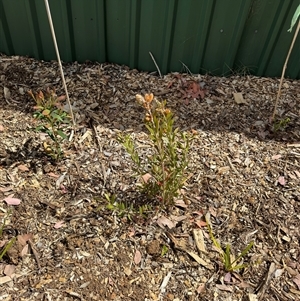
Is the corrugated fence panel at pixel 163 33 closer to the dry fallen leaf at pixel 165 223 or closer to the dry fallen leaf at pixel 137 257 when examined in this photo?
the dry fallen leaf at pixel 165 223

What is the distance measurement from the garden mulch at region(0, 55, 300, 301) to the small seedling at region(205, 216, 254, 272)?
0.03 m

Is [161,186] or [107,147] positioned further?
[107,147]

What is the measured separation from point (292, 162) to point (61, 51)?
1935 millimetres

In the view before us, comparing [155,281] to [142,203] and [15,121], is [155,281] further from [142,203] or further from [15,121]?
[15,121]

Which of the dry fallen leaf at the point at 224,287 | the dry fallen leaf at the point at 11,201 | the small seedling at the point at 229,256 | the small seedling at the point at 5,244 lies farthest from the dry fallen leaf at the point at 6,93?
the dry fallen leaf at the point at 224,287

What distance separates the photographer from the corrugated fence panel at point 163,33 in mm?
Answer: 2641

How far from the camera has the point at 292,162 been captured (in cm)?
244

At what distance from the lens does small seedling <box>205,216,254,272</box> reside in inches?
74.6

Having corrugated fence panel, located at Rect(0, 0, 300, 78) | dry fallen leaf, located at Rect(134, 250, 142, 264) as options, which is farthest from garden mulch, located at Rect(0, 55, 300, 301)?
corrugated fence panel, located at Rect(0, 0, 300, 78)

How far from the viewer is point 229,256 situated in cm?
191

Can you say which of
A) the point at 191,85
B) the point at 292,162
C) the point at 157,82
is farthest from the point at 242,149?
the point at 157,82

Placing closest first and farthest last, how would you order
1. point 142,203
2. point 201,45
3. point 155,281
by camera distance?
point 155,281, point 142,203, point 201,45

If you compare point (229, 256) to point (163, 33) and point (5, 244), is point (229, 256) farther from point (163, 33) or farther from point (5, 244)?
point (163, 33)

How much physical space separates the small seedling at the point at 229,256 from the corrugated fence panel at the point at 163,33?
4.76ft
